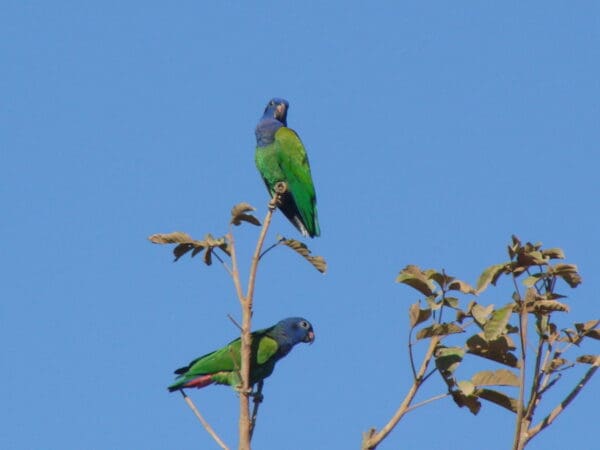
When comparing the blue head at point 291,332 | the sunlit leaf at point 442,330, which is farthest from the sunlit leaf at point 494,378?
the blue head at point 291,332

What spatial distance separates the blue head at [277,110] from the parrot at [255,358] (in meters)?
2.77

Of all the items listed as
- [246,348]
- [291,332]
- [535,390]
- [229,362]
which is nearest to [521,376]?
[535,390]

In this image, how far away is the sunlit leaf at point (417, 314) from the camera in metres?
4.36

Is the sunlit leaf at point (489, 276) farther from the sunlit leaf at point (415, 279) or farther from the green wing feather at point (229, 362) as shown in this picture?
the green wing feather at point (229, 362)

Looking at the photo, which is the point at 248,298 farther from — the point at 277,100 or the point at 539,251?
the point at 277,100

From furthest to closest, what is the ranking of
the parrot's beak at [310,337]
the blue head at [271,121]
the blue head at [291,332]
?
the blue head at [271,121]
the parrot's beak at [310,337]
the blue head at [291,332]

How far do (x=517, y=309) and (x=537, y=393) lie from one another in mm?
452

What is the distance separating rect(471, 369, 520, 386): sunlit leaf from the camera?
4.38 m

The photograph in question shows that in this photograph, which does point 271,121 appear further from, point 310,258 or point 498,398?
point 498,398

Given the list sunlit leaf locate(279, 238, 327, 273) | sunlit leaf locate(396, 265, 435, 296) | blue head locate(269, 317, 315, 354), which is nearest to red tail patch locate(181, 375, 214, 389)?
blue head locate(269, 317, 315, 354)

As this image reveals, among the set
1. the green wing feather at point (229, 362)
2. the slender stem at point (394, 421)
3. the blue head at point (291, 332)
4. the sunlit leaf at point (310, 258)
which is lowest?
the slender stem at point (394, 421)

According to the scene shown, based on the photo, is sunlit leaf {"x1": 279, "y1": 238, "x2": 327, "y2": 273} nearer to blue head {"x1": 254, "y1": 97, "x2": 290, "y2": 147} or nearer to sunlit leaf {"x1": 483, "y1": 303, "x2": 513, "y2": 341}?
sunlit leaf {"x1": 483, "y1": 303, "x2": 513, "y2": 341}

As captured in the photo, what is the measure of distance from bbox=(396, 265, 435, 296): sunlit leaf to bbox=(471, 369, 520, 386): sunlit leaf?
1.43 ft

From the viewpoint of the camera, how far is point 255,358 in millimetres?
8008
